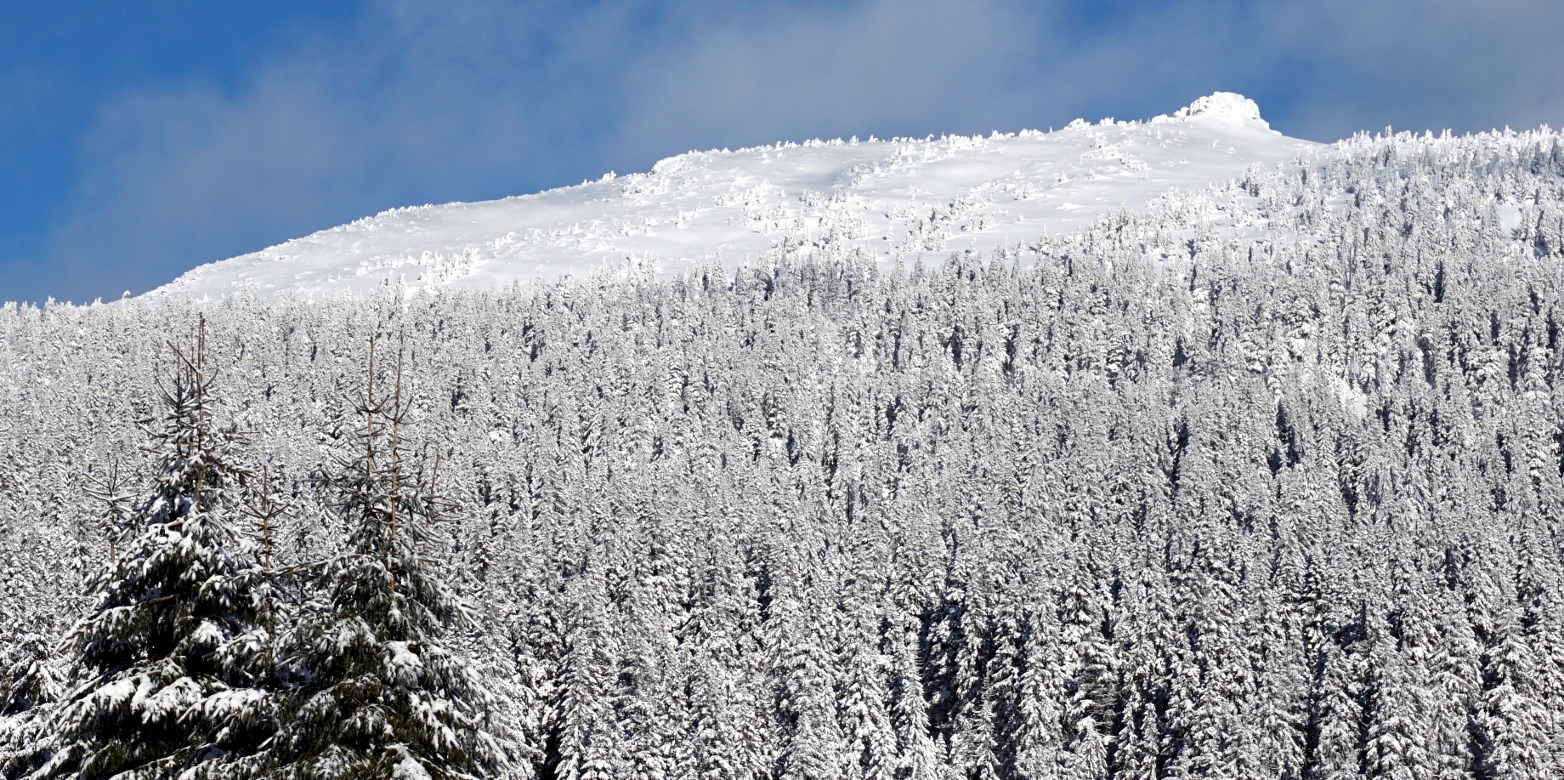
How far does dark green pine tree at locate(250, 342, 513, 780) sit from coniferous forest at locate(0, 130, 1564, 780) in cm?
4

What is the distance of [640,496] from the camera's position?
11700cm

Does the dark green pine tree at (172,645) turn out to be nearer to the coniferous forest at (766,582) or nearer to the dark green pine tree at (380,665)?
the coniferous forest at (766,582)

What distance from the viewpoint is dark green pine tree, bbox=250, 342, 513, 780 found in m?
15.1

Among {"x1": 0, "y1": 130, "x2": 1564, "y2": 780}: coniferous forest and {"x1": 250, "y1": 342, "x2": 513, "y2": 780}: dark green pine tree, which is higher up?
{"x1": 250, "y1": 342, "x2": 513, "y2": 780}: dark green pine tree

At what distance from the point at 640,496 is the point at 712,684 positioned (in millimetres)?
50787

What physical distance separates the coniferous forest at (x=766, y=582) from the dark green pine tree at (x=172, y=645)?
5cm

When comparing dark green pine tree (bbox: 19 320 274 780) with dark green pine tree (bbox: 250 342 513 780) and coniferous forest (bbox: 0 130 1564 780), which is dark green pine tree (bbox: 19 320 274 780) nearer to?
coniferous forest (bbox: 0 130 1564 780)

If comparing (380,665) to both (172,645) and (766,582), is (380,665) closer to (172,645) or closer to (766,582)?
(172,645)

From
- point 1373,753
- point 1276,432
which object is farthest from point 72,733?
point 1276,432

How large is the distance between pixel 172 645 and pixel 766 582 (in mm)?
86003

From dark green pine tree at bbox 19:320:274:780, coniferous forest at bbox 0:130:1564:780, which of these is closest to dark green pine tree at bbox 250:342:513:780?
coniferous forest at bbox 0:130:1564:780

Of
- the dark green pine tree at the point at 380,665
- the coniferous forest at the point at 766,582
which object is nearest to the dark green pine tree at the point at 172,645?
the coniferous forest at the point at 766,582

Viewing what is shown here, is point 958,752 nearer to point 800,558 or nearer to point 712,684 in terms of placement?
point 712,684

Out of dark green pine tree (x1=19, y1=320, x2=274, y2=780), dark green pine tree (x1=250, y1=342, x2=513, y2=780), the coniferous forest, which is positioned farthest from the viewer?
the coniferous forest
